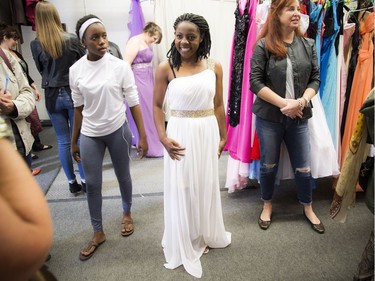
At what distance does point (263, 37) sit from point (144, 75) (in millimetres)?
1719

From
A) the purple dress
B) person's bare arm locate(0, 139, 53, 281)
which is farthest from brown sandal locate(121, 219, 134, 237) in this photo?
person's bare arm locate(0, 139, 53, 281)

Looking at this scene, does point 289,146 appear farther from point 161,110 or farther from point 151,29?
point 151,29

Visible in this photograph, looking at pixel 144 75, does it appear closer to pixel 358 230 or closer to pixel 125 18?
pixel 125 18

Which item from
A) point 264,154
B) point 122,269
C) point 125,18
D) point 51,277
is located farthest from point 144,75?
point 51,277

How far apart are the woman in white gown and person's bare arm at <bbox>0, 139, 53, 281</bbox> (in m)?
1.09

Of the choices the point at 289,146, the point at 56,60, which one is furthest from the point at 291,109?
the point at 56,60

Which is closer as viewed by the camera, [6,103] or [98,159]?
[6,103]

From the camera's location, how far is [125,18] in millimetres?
4293

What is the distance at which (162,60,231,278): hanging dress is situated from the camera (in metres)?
1.50

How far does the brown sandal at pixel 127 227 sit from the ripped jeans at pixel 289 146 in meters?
0.96

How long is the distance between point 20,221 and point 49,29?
6.96 ft

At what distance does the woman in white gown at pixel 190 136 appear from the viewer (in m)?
1.47

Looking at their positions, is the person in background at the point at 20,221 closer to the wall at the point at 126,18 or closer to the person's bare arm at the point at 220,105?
the person's bare arm at the point at 220,105

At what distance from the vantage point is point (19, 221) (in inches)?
16.6
